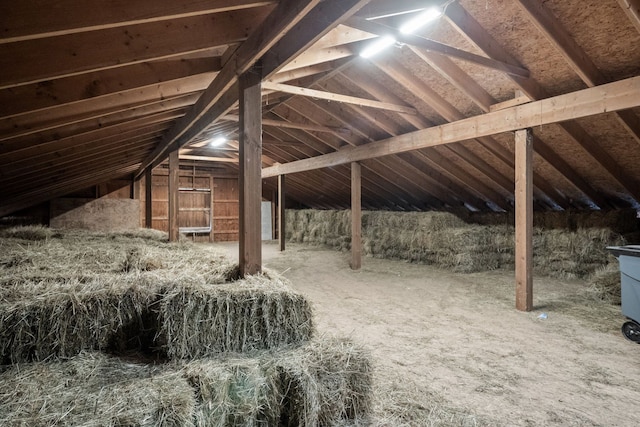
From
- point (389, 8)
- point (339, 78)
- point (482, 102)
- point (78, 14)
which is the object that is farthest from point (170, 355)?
point (339, 78)

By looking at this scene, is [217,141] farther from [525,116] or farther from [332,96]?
[525,116]

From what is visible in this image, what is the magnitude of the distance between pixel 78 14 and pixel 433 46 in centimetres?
268

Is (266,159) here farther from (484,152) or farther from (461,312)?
(461,312)

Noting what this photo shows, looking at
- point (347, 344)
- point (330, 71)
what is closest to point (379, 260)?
point (330, 71)

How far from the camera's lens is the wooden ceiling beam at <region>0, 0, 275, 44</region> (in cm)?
127

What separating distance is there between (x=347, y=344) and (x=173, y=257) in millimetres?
1972

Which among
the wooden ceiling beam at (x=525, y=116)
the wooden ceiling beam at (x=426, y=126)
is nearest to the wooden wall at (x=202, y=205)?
the wooden ceiling beam at (x=525, y=116)

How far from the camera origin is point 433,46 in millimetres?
3150

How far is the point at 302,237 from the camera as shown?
11312 millimetres

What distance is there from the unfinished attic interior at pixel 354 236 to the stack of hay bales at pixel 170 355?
11mm

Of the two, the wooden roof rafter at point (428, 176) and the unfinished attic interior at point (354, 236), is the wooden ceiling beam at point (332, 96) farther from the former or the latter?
the wooden roof rafter at point (428, 176)

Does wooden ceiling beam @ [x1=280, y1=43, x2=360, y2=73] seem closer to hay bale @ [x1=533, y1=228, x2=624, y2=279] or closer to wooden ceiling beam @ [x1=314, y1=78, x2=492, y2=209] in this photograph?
wooden ceiling beam @ [x1=314, y1=78, x2=492, y2=209]

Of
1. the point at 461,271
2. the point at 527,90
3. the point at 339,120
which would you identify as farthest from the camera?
the point at 461,271

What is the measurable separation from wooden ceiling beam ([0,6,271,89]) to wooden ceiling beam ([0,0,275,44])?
30 centimetres
